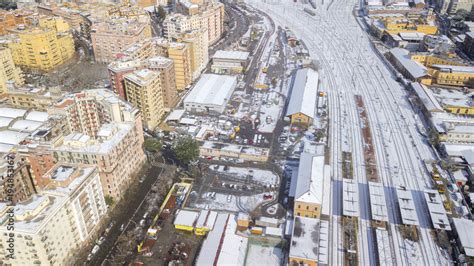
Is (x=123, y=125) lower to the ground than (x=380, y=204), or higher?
higher

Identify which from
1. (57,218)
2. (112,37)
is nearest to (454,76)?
(112,37)

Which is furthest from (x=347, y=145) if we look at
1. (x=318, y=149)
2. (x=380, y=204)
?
(x=380, y=204)

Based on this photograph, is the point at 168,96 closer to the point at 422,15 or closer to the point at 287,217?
the point at 287,217

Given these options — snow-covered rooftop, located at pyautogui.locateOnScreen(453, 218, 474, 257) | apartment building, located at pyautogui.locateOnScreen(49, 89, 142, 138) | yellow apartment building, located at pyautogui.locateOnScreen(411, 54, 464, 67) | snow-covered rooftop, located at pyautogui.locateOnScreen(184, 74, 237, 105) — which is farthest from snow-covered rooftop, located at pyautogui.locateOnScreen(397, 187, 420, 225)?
yellow apartment building, located at pyautogui.locateOnScreen(411, 54, 464, 67)

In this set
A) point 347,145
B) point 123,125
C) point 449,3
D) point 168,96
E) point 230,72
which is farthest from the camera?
point 449,3

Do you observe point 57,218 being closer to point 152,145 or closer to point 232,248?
point 232,248

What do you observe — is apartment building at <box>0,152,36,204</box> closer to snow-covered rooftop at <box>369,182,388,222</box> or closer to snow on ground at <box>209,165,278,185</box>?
snow on ground at <box>209,165,278,185</box>

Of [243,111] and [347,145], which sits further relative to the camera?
[243,111]
